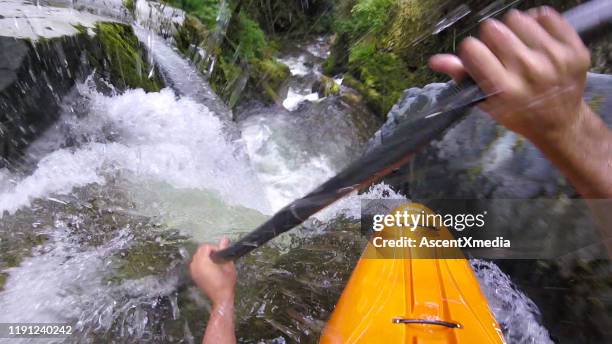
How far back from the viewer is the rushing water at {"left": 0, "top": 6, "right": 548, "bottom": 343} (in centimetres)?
135

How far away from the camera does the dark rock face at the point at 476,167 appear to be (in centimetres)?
140

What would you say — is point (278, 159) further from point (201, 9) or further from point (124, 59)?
point (201, 9)

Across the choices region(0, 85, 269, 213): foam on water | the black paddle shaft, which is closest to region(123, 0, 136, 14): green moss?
region(0, 85, 269, 213): foam on water

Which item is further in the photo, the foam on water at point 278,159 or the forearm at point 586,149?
the foam on water at point 278,159

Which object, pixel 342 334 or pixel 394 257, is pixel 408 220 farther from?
pixel 342 334

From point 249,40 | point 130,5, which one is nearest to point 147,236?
point 130,5

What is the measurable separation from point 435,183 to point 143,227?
1.61 metres

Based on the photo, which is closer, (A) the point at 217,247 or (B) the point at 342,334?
(B) the point at 342,334

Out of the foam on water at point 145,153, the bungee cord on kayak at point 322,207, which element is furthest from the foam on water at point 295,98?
the bungee cord on kayak at point 322,207

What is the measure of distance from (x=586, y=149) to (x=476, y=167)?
135 cm

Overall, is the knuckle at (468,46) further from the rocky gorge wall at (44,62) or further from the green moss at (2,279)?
the rocky gorge wall at (44,62)

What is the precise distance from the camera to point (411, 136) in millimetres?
733

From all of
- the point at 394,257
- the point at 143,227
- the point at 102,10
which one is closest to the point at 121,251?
the point at 143,227

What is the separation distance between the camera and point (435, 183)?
6.86 feet
